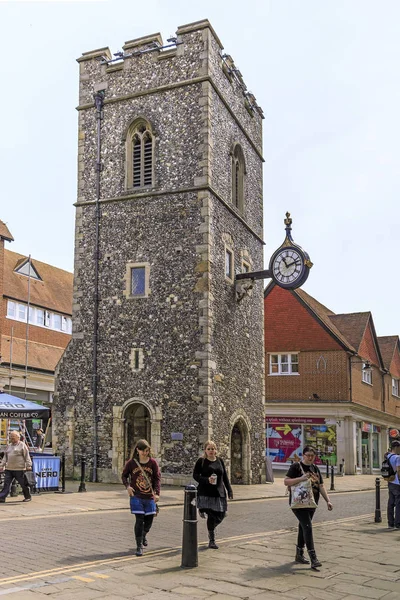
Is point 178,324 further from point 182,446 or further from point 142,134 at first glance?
point 142,134

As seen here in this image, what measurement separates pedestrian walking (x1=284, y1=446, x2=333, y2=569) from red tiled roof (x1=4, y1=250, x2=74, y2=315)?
3114 cm

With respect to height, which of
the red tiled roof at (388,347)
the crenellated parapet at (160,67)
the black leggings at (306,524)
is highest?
the crenellated parapet at (160,67)

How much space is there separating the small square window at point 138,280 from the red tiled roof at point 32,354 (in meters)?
13.3

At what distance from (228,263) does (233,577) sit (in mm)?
17478

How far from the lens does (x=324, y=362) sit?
3716 centimetres

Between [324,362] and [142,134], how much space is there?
18118 millimetres

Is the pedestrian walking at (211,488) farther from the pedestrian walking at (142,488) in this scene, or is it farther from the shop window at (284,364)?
the shop window at (284,364)

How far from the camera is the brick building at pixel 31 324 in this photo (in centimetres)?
3497

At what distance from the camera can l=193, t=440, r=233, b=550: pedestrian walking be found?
10.4 meters

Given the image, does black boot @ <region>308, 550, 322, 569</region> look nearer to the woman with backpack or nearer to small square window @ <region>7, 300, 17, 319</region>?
the woman with backpack

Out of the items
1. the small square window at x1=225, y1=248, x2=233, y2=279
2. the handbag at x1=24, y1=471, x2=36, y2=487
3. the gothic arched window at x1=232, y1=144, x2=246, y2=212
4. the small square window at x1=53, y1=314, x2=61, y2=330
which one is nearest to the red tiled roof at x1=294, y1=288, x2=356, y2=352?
the gothic arched window at x1=232, y1=144, x2=246, y2=212

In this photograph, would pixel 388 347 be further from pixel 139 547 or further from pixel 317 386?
pixel 139 547

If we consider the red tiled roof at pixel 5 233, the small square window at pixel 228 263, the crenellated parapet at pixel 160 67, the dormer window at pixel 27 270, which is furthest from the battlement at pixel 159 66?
the dormer window at pixel 27 270

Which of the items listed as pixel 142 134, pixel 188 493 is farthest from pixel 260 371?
pixel 188 493
